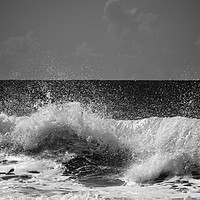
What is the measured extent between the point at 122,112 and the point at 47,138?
2179cm

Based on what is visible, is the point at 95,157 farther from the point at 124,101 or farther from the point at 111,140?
the point at 124,101

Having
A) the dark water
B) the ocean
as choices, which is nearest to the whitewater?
the ocean

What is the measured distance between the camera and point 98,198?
794 centimetres

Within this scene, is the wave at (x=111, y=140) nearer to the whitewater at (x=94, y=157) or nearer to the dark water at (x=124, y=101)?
the whitewater at (x=94, y=157)

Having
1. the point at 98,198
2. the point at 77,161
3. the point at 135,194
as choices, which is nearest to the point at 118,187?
the point at 135,194

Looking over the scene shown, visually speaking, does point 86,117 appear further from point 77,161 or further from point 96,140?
point 77,161

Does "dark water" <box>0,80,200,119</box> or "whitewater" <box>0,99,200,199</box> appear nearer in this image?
"whitewater" <box>0,99,200,199</box>

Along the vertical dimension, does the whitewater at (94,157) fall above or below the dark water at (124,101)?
below

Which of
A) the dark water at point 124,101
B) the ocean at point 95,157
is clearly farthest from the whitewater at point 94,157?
the dark water at point 124,101

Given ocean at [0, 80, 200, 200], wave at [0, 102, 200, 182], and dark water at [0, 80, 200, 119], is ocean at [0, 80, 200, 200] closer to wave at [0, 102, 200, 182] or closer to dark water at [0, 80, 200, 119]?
wave at [0, 102, 200, 182]

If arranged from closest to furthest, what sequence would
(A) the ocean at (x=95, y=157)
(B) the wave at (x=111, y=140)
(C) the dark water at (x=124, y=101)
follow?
(A) the ocean at (x=95, y=157), (B) the wave at (x=111, y=140), (C) the dark water at (x=124, y=101)

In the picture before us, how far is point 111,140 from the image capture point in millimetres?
14609

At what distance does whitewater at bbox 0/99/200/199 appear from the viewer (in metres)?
8.99

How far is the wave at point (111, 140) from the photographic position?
429 inches
